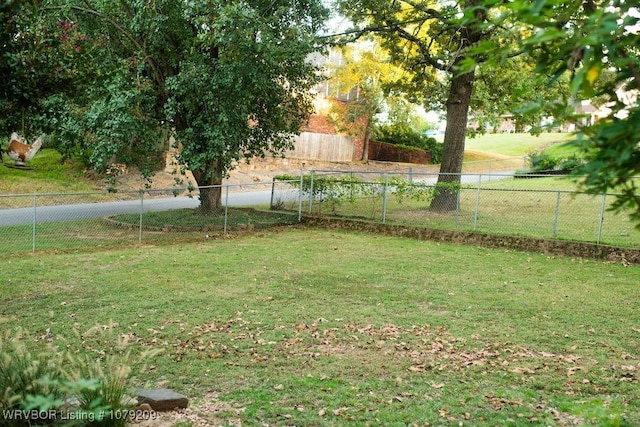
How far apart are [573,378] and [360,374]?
2.13 metres

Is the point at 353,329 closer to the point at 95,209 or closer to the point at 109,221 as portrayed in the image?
the point at 109,221

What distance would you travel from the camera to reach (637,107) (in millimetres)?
2402

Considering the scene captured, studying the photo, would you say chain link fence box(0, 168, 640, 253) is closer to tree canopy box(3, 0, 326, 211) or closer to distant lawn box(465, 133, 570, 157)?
tree canopy box(3, 0, 326, 211)

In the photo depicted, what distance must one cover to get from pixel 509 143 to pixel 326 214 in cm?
4234

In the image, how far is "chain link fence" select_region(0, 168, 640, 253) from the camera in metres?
15.4

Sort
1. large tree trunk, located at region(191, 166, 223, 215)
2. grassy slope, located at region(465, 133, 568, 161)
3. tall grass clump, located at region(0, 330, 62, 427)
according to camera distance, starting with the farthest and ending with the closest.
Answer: grassy slope, located at region(465, 133, 568, 161)
large tree trunk, located at region(191, 166, 223, 215)
tall grass clump, located at region(0, 330, 62, 427)

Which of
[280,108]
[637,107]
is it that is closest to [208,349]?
[637,107]

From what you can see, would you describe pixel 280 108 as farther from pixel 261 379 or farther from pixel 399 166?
A: pixel 399 166

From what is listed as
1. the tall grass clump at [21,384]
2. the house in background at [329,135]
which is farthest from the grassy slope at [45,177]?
the tall grass clump at [21,384]

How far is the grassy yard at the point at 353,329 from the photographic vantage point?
18.4 feet

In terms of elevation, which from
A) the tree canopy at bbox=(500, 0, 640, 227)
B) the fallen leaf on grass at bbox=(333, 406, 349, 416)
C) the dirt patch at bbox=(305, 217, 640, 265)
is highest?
the tree canopy at bbox=(500, 0, 640, 227)

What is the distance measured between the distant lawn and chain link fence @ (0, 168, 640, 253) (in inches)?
1206

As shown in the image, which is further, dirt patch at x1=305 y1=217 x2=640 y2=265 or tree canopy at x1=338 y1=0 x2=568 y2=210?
tree canopy at x1=338 y1=0 x2=568 y2=210

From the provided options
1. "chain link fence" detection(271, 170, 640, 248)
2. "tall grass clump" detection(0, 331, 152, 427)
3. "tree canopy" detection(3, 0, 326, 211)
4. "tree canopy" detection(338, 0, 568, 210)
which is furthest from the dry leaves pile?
"tree canopy" detection(338, 0, 568, 210)
